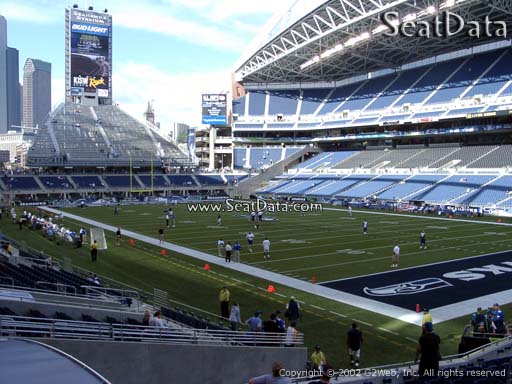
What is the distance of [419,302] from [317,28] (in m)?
44.3

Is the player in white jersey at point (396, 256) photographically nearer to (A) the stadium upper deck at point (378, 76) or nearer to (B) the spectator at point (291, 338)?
(B) the spectator at point (291, 338)

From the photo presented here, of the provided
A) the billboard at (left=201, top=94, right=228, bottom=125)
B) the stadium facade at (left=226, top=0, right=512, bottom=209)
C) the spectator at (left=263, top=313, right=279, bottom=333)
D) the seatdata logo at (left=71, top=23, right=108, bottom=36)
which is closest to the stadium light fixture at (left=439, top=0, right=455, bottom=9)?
the stadium facade at (left=226, top=0, right=512, bottom=209)

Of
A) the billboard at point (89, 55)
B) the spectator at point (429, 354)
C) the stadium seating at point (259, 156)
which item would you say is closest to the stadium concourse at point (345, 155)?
the stadium seating at point (259, 156)

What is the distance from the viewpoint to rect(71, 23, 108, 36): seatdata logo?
230 feet

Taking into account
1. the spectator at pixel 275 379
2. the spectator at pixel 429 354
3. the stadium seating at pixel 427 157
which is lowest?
the spectator at pixel 429 354

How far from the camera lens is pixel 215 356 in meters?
7.99

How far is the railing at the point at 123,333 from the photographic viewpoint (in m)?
6.77

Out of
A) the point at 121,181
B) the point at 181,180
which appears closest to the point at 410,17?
the point at 181,180

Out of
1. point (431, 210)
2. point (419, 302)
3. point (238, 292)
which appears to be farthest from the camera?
point (431, 210)

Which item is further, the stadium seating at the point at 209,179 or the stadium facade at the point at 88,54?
the stadium seating at the point at 209,179

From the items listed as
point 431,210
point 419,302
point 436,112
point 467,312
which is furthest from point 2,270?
point 436,112

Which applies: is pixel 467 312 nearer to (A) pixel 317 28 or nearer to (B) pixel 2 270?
(B) pixel 2 270

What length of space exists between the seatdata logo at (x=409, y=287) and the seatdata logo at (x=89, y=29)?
66.5 metres

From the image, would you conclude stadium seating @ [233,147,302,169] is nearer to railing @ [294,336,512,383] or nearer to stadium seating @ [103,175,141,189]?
stadium seating @ [103,175,141,189]
